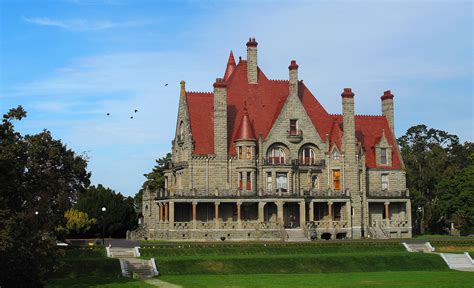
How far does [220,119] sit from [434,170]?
3382 cm

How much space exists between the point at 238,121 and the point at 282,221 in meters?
11.5

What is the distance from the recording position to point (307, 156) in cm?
8044

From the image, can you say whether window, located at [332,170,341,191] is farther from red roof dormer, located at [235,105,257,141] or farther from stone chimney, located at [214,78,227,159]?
stone chimney, located at [214,78,227,159]

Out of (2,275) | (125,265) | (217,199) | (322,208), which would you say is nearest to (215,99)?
(217,199)

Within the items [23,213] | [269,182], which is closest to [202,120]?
[269,182]

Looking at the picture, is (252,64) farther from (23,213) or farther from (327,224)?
(23,213)

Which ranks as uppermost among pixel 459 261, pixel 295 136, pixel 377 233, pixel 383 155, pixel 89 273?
pixel 295 136

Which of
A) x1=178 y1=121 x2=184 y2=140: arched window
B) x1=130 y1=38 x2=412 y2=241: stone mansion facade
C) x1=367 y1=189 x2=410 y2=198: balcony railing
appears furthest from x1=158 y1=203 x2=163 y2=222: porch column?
x1=367 y1=189 x2=410 y2=198: balcony railing

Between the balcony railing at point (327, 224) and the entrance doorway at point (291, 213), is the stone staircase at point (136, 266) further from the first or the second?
the entrance doorway at point (291, 213)

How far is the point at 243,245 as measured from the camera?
Answer: 60.0m

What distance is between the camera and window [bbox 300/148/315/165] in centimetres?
8000

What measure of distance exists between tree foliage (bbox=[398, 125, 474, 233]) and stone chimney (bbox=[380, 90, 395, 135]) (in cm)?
1017

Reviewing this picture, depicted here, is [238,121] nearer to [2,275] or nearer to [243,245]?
[243,245]

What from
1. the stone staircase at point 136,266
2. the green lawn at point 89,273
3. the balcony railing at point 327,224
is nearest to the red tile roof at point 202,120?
the balcony railing at point 327,224
